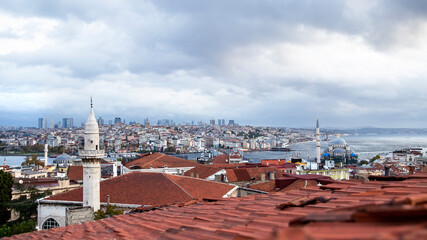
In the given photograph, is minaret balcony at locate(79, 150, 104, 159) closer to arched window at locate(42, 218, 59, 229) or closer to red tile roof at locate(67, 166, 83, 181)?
arched window at locate(42, 218, 59, 229)

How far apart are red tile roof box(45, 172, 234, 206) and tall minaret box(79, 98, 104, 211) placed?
104cm

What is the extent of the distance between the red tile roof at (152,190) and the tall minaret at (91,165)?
40.9 inches

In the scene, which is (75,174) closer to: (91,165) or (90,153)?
(91,165)

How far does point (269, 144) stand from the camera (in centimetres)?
13925

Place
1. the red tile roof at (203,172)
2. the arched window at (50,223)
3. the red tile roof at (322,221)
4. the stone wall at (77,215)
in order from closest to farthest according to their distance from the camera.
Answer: the red tile roof at (322,221) < the stone wall at (77,215) < the arched window at (50,223) < the red tile roof at (203,172)

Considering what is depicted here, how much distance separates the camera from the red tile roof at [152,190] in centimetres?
1473

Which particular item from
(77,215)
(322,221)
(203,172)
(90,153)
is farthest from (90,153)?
(322,221)

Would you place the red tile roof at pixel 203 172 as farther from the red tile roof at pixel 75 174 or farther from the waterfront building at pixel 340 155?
the waterfront building at pixel 340 155

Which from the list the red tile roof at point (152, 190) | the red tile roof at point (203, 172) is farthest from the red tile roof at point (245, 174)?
the red tile roof at point (152, 190)

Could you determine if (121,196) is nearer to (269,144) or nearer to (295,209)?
(295,209)

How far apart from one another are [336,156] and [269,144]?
80.4 meters

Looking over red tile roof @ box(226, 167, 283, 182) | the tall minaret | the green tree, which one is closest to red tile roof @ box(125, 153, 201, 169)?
red tile roof @ box(226, 167, 283, 182)

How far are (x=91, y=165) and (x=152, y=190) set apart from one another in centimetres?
269

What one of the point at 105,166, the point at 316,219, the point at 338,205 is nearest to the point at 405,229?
the point at 316,219
